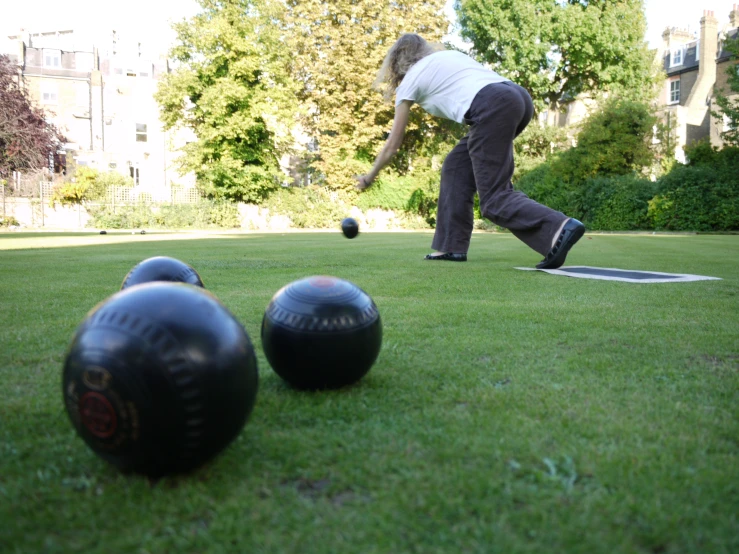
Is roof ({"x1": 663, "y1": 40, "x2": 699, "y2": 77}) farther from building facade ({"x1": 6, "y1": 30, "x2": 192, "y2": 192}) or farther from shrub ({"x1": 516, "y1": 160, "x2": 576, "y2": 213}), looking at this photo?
building facade ({"x1": 6, "y1": 30, "x2": 192, "y2": 192})

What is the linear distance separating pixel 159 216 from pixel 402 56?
2533cm

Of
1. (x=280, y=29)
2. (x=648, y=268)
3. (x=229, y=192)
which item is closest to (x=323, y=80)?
(x=280, y=29)

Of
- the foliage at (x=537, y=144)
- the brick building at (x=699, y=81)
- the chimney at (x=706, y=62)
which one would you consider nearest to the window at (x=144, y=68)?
the foliage at (x=537, y=144)

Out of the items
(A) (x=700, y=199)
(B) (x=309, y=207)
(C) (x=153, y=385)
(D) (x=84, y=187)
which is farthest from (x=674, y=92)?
(C) (x=153, y=385)

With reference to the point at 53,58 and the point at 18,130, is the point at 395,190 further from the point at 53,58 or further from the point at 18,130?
the point at 53,58

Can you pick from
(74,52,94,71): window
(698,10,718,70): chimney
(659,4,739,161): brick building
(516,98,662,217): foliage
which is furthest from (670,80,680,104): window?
(74,52,94,71): window

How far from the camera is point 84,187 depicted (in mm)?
29625

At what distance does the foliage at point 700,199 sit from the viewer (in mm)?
21797

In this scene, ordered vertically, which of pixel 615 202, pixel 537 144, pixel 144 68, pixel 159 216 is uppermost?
pixel 144 68

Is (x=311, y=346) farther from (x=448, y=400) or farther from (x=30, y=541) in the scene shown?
(x=30, y=541)

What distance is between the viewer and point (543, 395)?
2.24m

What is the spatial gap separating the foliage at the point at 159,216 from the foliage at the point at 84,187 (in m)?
0.96

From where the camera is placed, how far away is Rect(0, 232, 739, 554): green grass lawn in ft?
4.27

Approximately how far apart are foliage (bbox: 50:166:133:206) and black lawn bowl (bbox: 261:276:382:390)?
3074 cm
